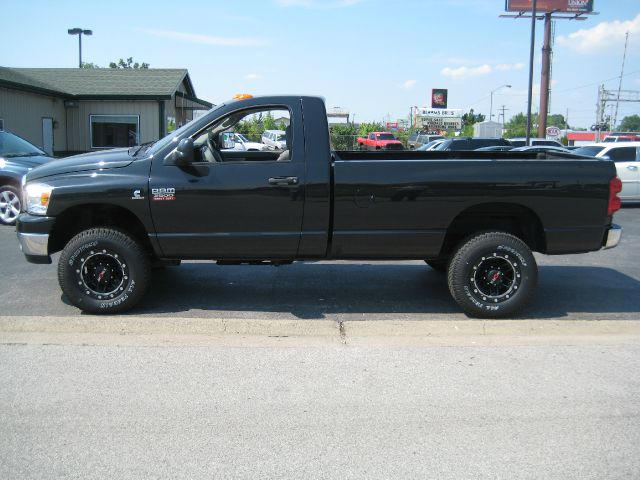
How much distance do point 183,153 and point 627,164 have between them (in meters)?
13.7

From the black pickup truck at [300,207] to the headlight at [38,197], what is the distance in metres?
0.02

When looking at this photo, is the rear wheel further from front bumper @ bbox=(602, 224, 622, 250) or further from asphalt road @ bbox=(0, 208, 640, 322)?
front bumper @ bbox=(602, 224, 622, 250)

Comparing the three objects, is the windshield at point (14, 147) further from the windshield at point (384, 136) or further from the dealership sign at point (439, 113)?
the dealership sign at point (439, 113)

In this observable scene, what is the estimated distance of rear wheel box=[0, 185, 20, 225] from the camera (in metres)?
11.5

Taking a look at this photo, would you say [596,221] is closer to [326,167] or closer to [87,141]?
[326,167]

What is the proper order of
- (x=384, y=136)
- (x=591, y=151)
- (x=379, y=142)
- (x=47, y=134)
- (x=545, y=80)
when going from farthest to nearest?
(x=545, y=80), (x=384, y=136), (x=379, y=142), (x=47, y=134), (x=591, y=151)

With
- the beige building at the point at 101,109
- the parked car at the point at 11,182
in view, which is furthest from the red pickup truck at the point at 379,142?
the parked car at the point at 11,182

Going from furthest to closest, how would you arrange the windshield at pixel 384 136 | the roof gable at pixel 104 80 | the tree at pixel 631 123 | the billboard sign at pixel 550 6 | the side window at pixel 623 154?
1. the tree at pixel 631 123
2. the billboard sign at pixel 550 6
3. the windshield at pixel 384 136
4. the roof gable at pixel 104 80
5. the side window at pixel 623 154

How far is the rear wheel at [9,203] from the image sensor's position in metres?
11.5

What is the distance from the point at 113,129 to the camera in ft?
81.2

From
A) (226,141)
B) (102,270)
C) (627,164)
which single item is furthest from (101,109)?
(102,270)

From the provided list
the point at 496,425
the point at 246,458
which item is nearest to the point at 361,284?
the point at 496,425

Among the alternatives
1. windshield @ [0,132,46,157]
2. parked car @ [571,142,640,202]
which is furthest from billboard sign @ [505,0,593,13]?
windshield @ [0,132,46,157]

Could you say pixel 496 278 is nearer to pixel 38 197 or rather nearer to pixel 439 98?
pixel 38 197
